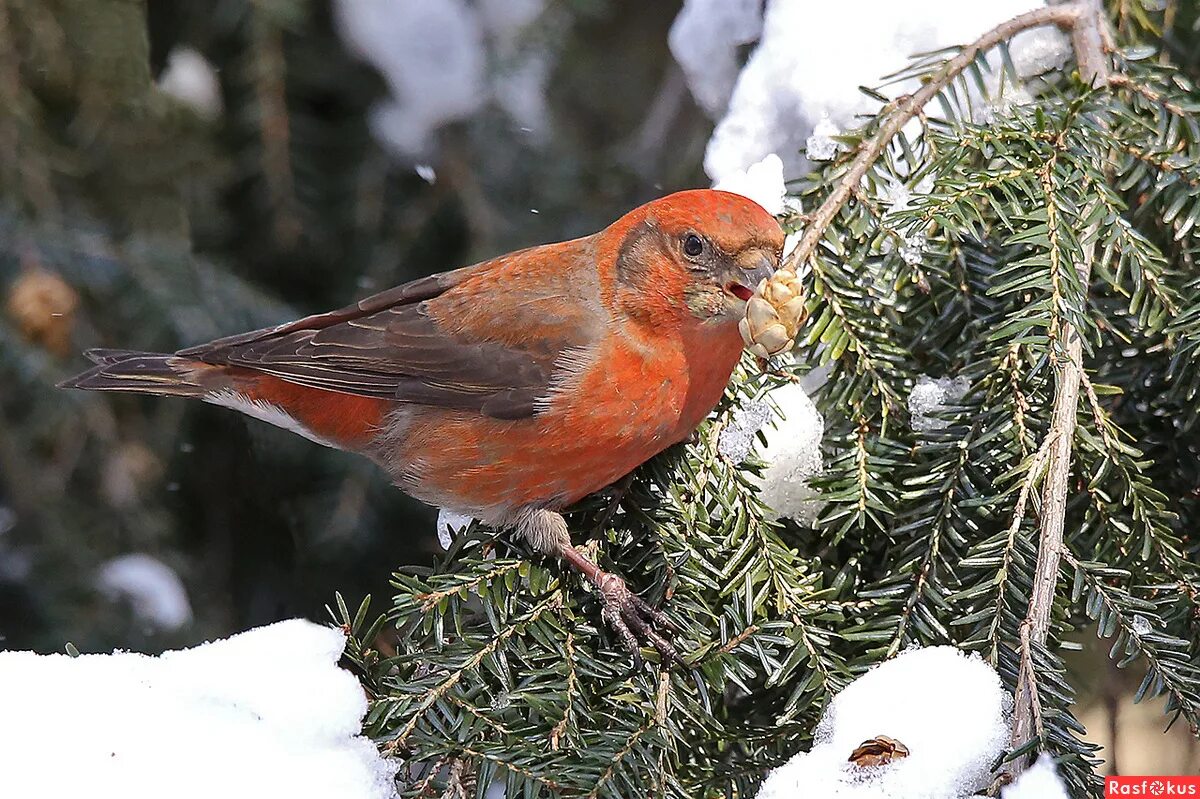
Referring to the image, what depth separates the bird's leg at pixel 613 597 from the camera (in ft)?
6.52

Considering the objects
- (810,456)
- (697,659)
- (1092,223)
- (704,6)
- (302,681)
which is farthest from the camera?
(704,6)

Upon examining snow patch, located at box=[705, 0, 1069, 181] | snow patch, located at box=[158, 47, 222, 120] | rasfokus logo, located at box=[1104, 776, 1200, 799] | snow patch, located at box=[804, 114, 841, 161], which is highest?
snow patch, located at box=[158, 47, 222, 120]

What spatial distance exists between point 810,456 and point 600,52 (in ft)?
8.98

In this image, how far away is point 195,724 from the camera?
1.63 meters

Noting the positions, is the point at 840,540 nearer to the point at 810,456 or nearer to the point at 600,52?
the point at 810,456

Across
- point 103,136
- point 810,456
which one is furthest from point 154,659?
point 103,136

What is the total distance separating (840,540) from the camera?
2.10 metres

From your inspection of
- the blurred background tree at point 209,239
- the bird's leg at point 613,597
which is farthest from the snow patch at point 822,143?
the blurred background tree at point 209,239

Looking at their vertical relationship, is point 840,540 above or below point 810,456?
below

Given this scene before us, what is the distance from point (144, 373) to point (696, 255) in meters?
1.55

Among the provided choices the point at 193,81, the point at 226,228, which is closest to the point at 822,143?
the point at 226,228

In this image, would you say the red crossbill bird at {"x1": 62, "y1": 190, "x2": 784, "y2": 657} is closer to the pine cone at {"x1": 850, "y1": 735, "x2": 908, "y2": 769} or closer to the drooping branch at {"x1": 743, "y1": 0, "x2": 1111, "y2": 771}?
the drooping branch at {"x1": 743, "y1": 0, "x2": 1111, "y2": 771}

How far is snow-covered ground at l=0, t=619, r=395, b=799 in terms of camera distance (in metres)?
1.52

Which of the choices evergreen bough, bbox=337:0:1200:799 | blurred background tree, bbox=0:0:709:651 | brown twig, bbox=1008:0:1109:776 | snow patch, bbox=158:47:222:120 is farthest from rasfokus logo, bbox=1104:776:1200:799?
snow patch, bbox=158:47:222:120
